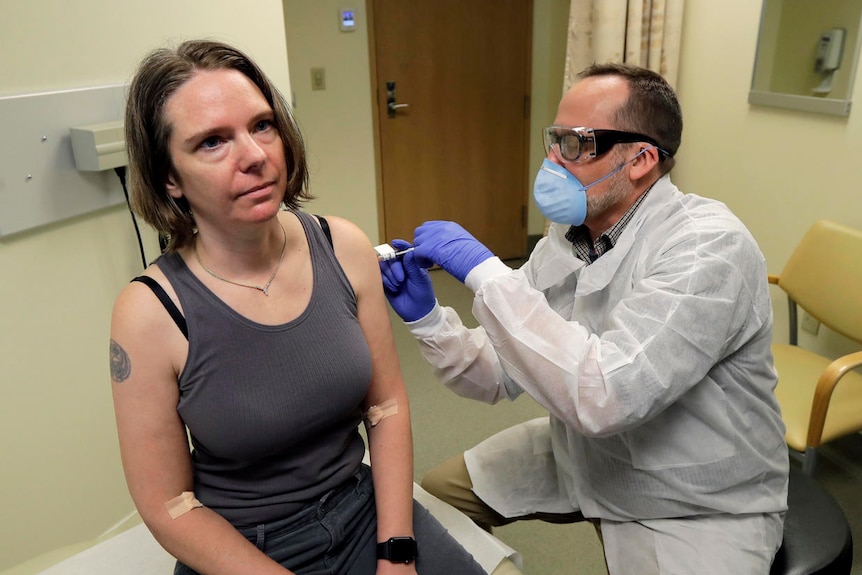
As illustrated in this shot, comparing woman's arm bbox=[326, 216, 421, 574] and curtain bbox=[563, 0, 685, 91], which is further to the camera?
curtain bbox=[563, 0, 685, 91]

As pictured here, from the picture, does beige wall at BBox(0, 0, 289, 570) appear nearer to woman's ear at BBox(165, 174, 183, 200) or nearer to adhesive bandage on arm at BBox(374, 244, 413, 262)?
woman's ear at BBox(165, 174, 183, 200)

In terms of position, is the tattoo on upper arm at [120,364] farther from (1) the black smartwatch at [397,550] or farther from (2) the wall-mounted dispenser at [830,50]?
(2) the wall-mounted dispenser at [830,50]

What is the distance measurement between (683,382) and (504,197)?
126 inches

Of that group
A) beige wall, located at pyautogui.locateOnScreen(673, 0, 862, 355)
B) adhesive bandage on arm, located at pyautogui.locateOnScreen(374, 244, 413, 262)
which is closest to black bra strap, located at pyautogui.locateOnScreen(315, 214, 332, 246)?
adhesive bandage on arm, located at pyautogui.locateOnScreen(374, 244, 413, 262)

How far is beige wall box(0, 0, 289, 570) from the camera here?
128 cm

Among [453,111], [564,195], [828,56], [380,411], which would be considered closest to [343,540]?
[380,411]

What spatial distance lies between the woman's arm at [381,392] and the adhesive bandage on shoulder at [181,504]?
302 mm

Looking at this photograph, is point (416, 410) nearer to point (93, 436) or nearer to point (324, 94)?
point (93, 436)

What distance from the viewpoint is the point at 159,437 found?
901 millimetres

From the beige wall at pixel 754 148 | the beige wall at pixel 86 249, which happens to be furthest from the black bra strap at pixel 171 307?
the beige wall at pixel 754 148

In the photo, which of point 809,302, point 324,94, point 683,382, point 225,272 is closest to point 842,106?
point 809,302

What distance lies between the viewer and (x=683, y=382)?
41.2 inches

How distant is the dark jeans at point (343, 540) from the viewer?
984mm

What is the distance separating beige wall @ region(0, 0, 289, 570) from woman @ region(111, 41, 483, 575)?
552mm
